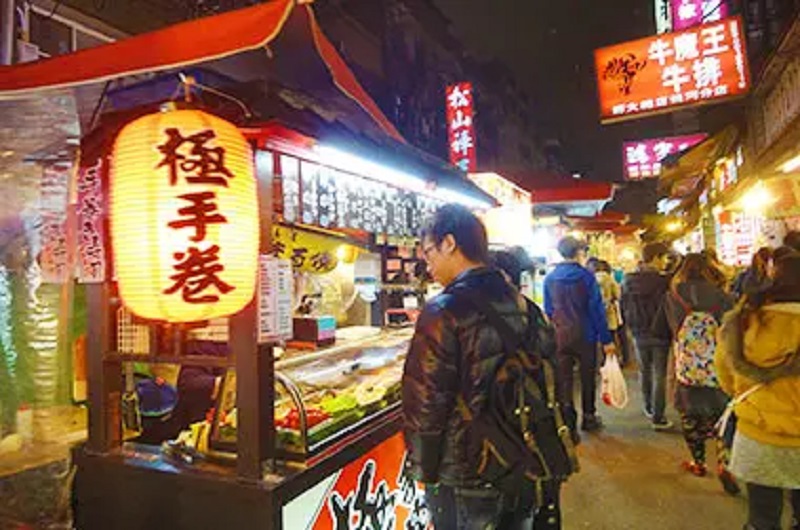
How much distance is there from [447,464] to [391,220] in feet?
12.3

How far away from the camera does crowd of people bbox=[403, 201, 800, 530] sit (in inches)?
107

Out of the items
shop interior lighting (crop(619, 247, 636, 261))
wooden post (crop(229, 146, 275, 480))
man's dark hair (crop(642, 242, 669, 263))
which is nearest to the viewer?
wooden post (crop(229, 146, 275, 480))

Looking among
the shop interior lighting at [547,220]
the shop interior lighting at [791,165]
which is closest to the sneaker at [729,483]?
the shop interior lighting at [791,165]

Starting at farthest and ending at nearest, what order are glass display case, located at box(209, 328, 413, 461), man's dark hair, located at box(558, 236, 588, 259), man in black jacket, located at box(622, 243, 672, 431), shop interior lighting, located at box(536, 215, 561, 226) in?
Answer: shop interior lighting, located at box(536, 215, 561, 226) → man's dark hair, located at box(558, 236, 588, 259) → man in black jacket, located at box(622, 243, 672, 431) → glass display case, located at box(209, 328, 413, 461)

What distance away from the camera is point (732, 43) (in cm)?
1005

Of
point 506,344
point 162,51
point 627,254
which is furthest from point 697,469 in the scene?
point 627,254

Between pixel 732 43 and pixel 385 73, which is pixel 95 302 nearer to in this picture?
pixel 732 43

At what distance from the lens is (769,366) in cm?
374

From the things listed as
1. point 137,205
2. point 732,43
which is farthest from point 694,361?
point 732,43

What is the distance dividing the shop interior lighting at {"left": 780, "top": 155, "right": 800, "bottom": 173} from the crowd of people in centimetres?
213

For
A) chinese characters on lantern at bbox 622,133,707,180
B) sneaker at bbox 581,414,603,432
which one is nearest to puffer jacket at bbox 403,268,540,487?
sneaker at bbox 581,414,603,432

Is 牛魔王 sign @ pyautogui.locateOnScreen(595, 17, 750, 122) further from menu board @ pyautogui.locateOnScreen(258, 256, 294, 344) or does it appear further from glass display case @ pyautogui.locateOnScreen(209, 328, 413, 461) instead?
menu board @ pyautogui.locateOnScreen(258, 256, 294, 344)

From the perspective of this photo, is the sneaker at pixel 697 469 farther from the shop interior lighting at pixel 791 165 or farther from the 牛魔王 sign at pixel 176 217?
the 牛魔王 sign at pixel 176 217

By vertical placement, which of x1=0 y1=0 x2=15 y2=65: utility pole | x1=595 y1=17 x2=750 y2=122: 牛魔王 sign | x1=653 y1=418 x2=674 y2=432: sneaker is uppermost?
x1=595 y1=17 x2=750 y2=122: 牛魔王 sign
